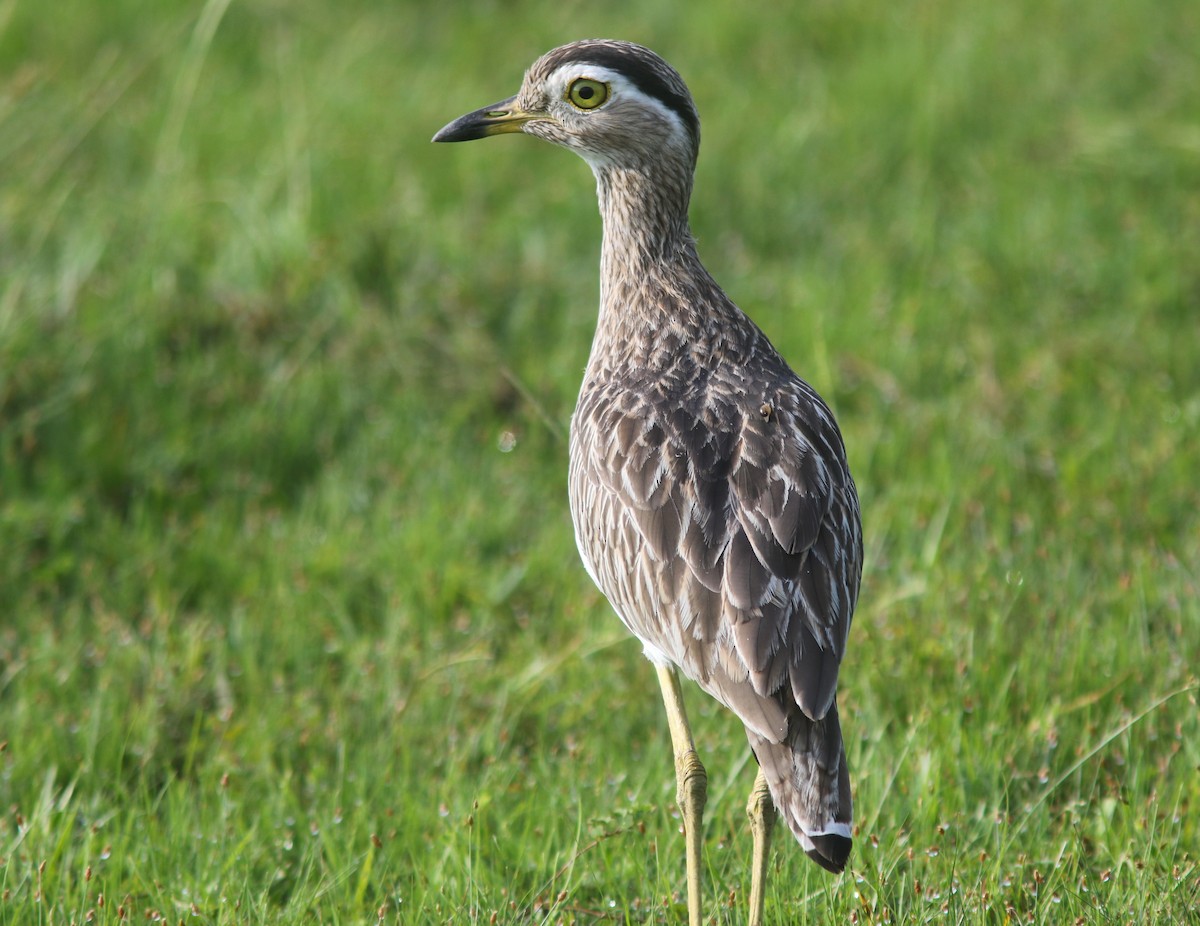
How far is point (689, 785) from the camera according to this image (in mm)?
3699

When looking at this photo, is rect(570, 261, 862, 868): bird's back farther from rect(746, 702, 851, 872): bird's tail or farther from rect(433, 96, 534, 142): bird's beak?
rect(433, 96, 534, 142): bird's beak

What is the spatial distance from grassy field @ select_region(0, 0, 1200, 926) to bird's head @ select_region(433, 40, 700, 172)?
78 centimetres

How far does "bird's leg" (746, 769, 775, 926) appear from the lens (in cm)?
357

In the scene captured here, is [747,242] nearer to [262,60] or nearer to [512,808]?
[262,60]

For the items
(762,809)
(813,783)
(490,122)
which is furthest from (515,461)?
(813,783)

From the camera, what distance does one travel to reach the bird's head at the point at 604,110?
13.7ft

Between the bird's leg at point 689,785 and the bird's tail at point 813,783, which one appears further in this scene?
the bird's leg at point 689,785

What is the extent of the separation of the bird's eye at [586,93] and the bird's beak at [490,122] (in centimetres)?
16

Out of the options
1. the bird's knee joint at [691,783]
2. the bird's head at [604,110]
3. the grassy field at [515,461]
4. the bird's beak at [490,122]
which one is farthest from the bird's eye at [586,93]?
the bird's knee joint at [691,783]

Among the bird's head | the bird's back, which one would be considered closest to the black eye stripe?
the bird's head

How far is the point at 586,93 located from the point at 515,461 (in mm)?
2057

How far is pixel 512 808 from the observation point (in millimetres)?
4258

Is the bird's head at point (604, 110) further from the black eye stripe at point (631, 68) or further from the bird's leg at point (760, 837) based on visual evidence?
the bird's leg at point (760, 837)

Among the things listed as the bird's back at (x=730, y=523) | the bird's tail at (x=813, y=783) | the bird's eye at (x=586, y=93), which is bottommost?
the bird's tail at (x=813, y=783)
